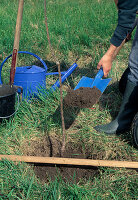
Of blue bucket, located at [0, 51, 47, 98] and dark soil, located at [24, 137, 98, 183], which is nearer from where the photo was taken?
dark soil, located at [24, 137, 98, 183]

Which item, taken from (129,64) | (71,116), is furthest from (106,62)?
(71,116)

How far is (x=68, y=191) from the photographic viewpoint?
5.63 feet

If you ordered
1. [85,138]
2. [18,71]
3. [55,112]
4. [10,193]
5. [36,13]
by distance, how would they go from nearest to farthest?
[10,193] < [85,138] < [55,112] < [18,71] < [36,13]

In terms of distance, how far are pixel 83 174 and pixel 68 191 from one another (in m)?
0.37

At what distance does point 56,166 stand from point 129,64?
3.76 ft

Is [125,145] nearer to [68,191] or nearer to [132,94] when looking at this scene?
[132,94]

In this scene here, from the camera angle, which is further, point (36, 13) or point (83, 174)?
point (36, 13)

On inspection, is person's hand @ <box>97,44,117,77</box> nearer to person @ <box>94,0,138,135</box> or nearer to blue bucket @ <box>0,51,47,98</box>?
person @ <box>94,0,138,135</box>

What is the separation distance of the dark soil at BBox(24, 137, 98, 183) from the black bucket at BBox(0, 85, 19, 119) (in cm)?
39

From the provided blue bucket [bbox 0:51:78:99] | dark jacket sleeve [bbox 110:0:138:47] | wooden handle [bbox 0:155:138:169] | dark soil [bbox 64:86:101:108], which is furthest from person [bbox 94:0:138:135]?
blue bucket [bbox 0:51:78:99]

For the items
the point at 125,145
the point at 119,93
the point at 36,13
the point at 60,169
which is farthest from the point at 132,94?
the point at 36,13

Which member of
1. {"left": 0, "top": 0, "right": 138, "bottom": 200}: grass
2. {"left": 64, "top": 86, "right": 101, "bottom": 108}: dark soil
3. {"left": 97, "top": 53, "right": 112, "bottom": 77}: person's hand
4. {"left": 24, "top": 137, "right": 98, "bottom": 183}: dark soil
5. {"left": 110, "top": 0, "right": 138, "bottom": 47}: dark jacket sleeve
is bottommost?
{"left": 24, "top": 137, "right": 98, "bottom": 183}: dark soil

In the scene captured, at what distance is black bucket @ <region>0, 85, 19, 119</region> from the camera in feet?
7.64

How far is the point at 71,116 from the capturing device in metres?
2.60
